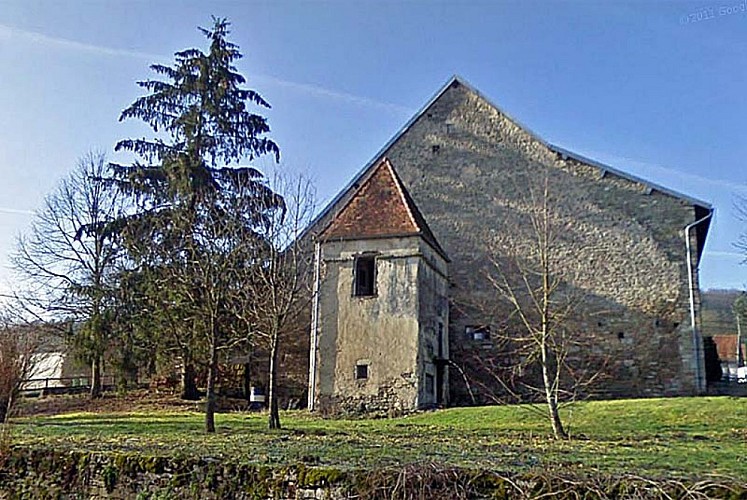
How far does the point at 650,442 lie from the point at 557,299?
1202 cm

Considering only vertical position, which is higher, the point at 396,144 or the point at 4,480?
the point at 396,144

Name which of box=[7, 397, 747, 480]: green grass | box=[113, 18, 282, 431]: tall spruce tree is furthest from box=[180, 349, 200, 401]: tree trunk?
box=[7, 397, 747, 480]: green grass

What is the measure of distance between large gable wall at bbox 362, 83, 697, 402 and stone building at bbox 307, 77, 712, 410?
0.12 feet

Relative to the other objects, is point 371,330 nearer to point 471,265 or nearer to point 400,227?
point 400,227

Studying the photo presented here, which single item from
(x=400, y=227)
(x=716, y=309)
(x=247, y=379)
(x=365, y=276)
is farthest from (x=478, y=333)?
(x=716, y=309)

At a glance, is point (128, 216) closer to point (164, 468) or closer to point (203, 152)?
point (203, 152)

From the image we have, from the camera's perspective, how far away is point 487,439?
11.0 m

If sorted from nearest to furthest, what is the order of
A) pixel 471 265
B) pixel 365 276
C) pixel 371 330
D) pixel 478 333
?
pixel 371 330 < pixel 365 276 < pixel 478 333 < pixel 471 265

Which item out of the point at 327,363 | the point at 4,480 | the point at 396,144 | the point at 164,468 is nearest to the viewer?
the point at 164,468

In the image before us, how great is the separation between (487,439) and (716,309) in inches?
751

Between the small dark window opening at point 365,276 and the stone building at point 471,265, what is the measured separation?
1.3 inches

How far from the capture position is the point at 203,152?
23625 millimetres

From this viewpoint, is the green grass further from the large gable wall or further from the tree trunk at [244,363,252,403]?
the tree trunk at [244,363,252,403]

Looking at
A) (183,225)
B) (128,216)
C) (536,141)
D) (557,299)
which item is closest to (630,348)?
(557,299)
